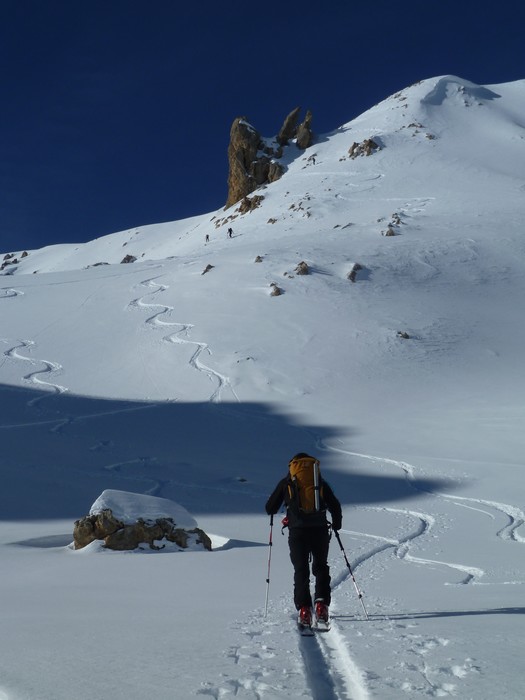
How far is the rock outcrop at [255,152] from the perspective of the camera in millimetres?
85625

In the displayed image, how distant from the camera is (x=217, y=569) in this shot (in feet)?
27.3

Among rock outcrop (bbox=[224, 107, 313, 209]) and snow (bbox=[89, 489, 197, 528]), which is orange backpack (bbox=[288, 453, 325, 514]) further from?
rock outcrop (bbox=[224, 107, 313, 209])

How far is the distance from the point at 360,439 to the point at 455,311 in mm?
15210

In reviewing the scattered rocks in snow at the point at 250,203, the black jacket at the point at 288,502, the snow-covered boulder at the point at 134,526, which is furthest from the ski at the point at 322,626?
the scattered rocks in snow at the point at 250,203

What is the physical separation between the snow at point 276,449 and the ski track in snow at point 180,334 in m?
0.15

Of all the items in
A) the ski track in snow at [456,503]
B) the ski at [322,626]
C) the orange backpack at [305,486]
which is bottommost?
the ski at [322,626]

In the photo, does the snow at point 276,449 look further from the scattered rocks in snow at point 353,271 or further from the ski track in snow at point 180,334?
the scattered rocks in snow at point 353,271

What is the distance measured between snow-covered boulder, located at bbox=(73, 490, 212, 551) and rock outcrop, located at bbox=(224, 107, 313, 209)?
76779mm

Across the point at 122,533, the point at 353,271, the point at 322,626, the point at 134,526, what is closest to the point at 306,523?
the point at 322,626

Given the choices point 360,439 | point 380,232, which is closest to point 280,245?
point 380,232

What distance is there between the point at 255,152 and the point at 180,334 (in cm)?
6443

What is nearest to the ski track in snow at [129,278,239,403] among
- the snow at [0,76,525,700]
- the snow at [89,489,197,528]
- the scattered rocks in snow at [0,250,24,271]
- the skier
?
the snow at [0,76,525,700]

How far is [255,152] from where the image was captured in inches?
3551

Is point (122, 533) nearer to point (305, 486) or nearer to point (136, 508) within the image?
point (136, 508)
